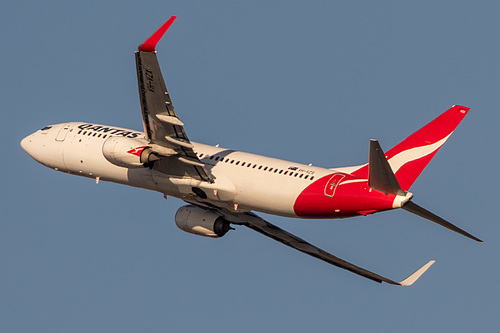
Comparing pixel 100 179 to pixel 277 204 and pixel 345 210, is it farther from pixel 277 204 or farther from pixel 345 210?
pixel 345 210

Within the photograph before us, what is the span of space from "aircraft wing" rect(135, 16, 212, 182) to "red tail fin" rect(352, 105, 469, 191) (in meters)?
9.46

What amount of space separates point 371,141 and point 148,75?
11829mm

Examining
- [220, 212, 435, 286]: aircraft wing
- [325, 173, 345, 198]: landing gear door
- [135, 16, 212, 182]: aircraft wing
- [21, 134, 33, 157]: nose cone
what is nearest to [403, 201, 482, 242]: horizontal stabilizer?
[325, 173, 345, 198]: landing gear door

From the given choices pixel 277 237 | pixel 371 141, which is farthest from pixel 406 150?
pixel 277 237

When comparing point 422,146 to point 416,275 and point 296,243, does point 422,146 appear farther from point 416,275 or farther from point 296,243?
point 296,243

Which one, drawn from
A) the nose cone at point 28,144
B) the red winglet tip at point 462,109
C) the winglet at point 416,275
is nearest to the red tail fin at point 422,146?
the red winglet tip at point 462,109

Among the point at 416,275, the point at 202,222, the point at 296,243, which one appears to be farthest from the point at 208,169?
the point at 416,275

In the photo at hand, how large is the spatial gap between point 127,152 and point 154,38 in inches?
321

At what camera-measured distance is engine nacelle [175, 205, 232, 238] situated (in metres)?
61.0

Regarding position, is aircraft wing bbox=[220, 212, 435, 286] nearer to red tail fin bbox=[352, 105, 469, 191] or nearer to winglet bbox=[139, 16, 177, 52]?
red tail fin bbox=[352, 105, 469, 191]

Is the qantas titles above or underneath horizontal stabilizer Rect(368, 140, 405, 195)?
above

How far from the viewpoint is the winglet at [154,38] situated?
4991cm

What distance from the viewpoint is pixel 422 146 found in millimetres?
53469

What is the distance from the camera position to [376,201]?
5244 cm
